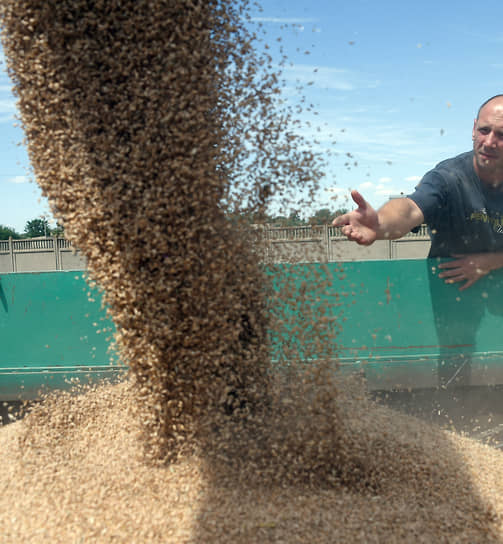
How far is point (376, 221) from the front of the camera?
3400mm

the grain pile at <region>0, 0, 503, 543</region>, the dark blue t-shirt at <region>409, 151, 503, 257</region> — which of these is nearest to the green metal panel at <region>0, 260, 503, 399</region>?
the dark blue t-shirt at <region>409, 151, 503, 257</region>

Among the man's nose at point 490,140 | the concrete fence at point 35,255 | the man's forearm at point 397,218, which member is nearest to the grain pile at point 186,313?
the man's forearm at point 397,218

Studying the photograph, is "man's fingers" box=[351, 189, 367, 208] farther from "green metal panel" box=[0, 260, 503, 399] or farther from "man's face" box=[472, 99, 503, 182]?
"man's face" box=[472, 99, 503, 182]

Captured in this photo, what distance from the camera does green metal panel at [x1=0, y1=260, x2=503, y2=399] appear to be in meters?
4.23

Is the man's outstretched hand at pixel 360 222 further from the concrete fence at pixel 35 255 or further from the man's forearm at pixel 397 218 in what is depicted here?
the concrete fence at pixel 35 255

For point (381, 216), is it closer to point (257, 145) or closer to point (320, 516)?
point (257, 145)

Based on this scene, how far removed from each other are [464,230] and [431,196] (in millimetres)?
454

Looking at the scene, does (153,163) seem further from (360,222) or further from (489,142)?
(489,142)

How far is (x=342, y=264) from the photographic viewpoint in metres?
4.18

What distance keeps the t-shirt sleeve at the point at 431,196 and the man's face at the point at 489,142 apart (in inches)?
15.7

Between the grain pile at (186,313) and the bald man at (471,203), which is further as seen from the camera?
the bald man at (471,203)

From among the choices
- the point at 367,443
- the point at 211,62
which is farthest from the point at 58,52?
the point at 367,443

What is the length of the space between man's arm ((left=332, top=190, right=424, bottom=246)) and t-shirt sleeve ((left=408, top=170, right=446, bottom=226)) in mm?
160

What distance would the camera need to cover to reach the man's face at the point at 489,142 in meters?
4.09
